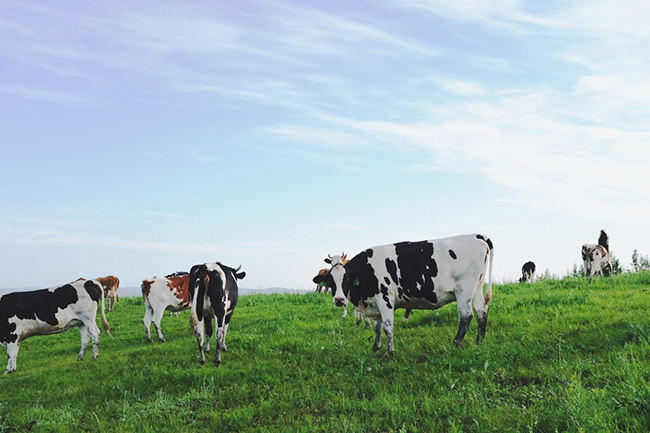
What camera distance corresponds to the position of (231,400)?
8.80m

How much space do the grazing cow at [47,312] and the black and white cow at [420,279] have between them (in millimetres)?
7971

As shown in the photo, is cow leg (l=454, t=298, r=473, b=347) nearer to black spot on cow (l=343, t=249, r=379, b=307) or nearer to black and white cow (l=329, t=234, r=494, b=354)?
black and white cow (l=329, t=234, r=494, b=354)

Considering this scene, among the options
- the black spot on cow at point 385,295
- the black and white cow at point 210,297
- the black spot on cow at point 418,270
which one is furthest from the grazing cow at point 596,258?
the black and white cow at point 210,297

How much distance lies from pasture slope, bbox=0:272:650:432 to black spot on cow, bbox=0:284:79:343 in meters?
1.22

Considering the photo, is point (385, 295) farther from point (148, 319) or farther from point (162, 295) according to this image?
point (148, 319)

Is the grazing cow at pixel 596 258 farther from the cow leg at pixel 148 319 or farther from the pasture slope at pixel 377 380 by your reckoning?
the cow leg at pixel 148 319

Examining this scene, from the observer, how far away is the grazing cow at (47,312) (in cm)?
1463

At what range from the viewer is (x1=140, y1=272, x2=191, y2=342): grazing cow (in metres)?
16.4

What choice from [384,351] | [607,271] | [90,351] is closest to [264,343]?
[384,351]

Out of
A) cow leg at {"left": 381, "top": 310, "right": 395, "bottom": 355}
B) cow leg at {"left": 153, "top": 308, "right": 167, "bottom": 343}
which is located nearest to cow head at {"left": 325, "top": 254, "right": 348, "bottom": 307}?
cow leg at {"left": 381, "top": 310, "right": 395, "bottom": 355}

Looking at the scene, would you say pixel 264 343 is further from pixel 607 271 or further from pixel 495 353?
pixel 607 271

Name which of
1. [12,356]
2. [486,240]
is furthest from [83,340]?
[486,240]

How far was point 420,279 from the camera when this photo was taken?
11172mm

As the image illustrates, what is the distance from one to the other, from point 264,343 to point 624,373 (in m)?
7.85
